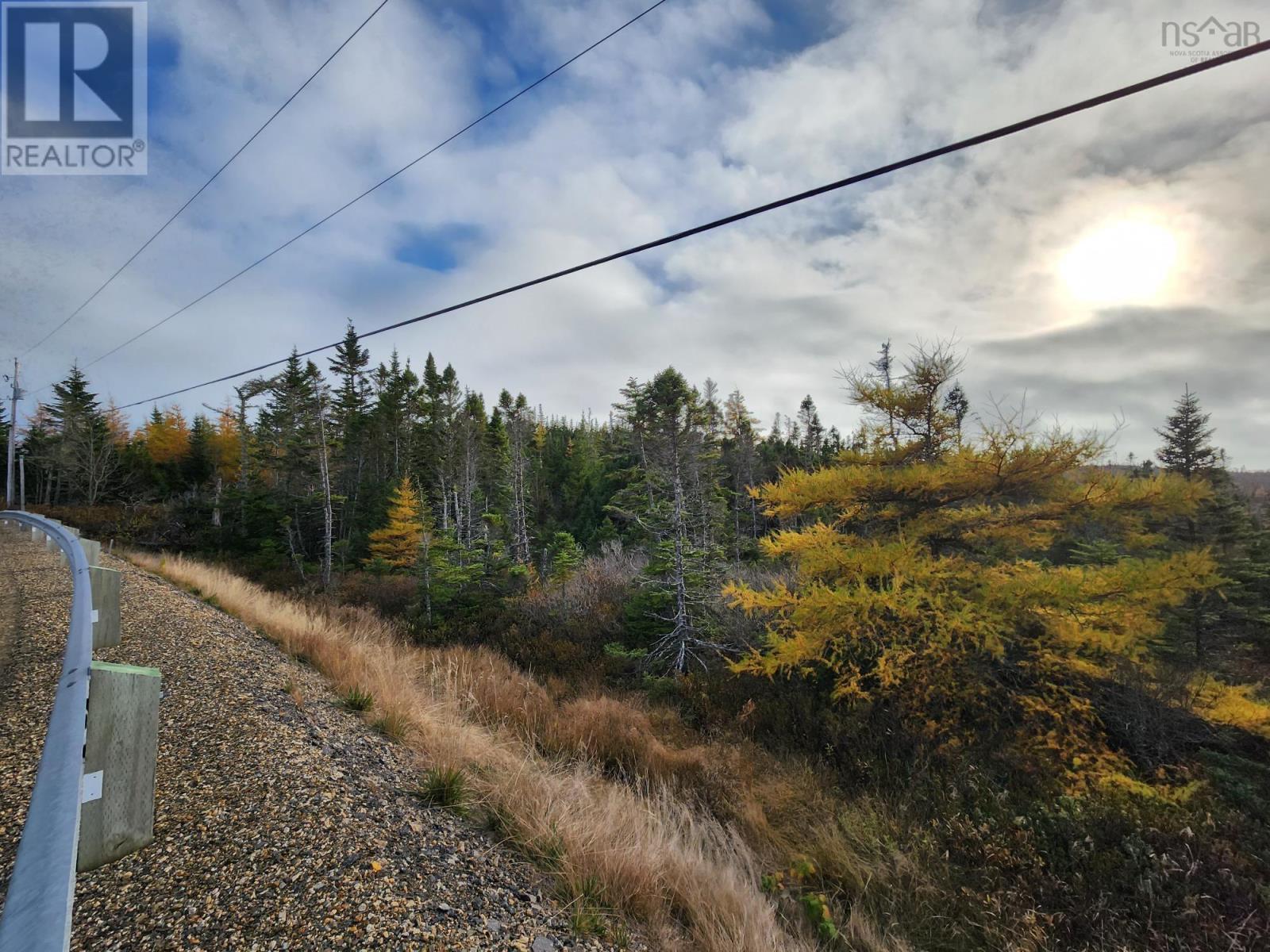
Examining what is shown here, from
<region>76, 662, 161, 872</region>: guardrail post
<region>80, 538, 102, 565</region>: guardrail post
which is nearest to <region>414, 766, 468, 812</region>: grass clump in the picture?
<region>76, 662, 161, 872</region>: guardrail post

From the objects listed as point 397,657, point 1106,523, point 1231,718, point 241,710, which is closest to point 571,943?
point 241,710

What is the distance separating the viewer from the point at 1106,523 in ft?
30.8

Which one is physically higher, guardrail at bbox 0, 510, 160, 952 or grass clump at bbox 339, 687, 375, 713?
guardrail at bbox 0, 510, 160, 952

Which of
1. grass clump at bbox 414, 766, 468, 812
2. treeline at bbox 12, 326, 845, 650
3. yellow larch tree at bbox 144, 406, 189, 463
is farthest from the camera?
yellow larch tree at bbox 144, 406, 189, 463

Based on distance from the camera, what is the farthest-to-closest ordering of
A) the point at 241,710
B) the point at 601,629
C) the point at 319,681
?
the point at 601,629
the point at 319,681
the point at 241,710

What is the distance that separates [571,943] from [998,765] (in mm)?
8117

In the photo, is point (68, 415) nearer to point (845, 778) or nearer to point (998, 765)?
point (845, 778)

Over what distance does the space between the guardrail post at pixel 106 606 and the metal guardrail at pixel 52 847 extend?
398cm

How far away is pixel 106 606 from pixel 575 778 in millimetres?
4736

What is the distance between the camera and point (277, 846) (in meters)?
2.51

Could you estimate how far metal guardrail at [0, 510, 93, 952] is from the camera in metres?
1.00

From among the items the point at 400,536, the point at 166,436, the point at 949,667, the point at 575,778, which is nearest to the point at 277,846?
the point at 575,778

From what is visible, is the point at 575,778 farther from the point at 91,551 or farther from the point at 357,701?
the point at 91,551

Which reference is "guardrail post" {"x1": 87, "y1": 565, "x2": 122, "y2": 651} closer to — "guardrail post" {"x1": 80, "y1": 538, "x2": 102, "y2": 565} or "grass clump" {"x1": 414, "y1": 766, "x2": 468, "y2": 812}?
"guardrail post" {"x1": 80, "y1": 538, "x2": 102, "y2": 565}
